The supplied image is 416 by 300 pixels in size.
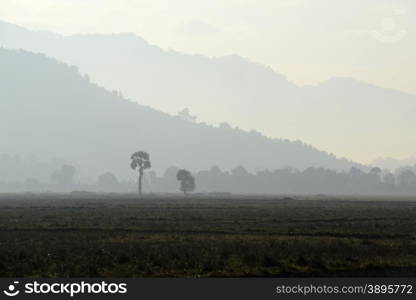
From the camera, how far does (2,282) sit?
30109 mm

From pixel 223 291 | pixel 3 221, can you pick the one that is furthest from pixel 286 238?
pixel 3 221

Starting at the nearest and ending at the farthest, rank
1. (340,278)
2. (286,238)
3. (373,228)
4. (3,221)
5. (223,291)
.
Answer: (223,291) < (340,278) < (286,238) < (373,228) < (3,221)

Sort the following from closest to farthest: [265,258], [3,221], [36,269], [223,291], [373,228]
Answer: [223,291] < [36,269] < [265,258] < [373,228] < [3,221]

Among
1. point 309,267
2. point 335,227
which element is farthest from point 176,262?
point 335,227

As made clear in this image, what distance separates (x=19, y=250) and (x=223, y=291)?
1930cm


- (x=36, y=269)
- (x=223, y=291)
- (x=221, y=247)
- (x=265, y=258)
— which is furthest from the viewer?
(x=221, y=247)

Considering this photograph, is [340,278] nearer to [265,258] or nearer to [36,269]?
[265,258]

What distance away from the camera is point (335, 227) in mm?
63188

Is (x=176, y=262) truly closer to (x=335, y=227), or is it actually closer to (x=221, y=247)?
(x=221, y=247)

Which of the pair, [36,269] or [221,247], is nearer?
[36,269]

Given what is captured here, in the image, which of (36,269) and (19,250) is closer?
(36,269)

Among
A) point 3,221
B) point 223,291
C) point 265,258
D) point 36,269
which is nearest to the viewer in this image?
point 223,291

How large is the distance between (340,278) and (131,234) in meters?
26.1

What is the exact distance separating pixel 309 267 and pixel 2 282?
743 inches
